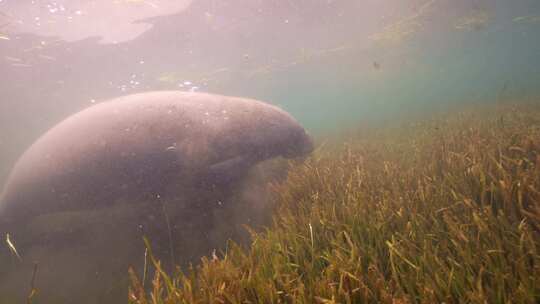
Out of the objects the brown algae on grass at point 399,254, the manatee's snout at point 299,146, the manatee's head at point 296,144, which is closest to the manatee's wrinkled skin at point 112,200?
the brown algae on grass at point 399,254

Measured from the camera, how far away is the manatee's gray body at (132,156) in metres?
4.36

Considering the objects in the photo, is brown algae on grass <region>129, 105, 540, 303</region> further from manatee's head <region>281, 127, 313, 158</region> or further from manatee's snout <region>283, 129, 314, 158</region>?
manatee's snout <region>283, 129, 314, 158</region>

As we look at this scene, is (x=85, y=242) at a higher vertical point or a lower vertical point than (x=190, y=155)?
lower

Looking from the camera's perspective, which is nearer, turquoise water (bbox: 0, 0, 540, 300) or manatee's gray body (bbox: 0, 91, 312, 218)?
manatee's gray body (bbox: 0, 91, 312, 218)

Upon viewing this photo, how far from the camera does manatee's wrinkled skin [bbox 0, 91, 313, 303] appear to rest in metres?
4.21

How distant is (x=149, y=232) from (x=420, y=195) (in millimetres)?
3600

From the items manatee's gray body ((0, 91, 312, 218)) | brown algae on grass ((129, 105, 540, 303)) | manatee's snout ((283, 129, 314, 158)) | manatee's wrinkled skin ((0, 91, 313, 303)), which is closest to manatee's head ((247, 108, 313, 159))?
manatee's snout ((283, 129, 314, 158))

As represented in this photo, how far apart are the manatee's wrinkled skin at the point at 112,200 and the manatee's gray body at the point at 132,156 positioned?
0.02 metres

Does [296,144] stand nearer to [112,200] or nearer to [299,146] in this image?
[299,146]

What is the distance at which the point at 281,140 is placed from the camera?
5695mm

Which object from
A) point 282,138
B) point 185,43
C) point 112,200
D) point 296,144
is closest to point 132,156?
point 112,200

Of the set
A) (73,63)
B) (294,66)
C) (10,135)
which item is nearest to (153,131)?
(73,63)

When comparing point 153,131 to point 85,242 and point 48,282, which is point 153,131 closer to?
point 85,242

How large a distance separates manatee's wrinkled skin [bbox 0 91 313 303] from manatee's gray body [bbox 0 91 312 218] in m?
0.02
